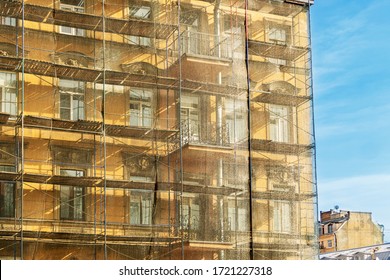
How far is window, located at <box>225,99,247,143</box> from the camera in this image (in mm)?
21875

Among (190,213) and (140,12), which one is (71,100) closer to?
(140,12)

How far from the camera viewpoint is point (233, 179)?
70.8 feet

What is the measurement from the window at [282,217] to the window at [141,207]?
323cm

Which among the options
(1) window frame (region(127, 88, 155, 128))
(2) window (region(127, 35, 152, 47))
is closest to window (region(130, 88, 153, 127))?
(1) window frame (region(127, 88, 155, 128))

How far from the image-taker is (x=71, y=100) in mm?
20234

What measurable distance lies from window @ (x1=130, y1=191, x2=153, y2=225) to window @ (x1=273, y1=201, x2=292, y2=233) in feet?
10.6

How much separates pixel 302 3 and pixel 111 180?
721 centimetres

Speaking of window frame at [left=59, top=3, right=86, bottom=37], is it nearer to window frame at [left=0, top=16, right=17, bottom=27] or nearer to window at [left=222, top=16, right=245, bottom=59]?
window frame at [left=0, top=16, right=17, bottom=27]

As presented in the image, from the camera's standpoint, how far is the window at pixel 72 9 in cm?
2067

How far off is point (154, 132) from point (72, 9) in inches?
127

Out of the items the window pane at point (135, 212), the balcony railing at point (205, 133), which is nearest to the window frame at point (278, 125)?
the balcony railing at point (205, 133)

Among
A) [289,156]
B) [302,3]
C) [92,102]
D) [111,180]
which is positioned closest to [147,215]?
[111,180]

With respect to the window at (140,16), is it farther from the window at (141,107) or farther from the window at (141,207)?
the window at (141,207)
